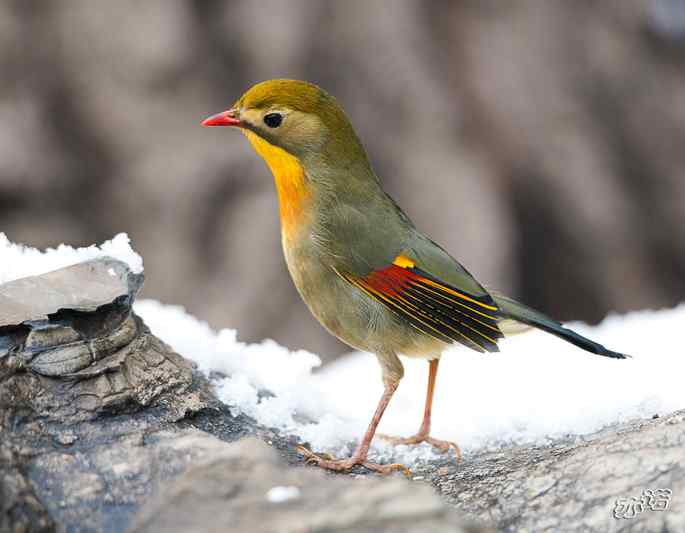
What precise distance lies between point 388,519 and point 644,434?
1326 mm

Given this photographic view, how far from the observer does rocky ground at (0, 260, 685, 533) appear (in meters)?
2.11

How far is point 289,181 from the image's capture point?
3779 mm

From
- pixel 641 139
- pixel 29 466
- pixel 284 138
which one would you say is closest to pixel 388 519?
pixel 29 466

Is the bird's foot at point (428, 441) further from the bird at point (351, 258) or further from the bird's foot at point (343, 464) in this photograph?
the bird's foot at point (343, 464)

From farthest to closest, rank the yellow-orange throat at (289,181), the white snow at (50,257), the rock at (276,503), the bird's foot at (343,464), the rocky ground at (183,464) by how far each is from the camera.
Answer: the yellow-orange throat at (289,181)
the white snow at (50,257)
the bird's foot at (343,464)
the rocky ground at (183,464)
the rock at (276,503)

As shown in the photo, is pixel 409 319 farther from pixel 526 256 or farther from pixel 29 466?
pixel 526 256

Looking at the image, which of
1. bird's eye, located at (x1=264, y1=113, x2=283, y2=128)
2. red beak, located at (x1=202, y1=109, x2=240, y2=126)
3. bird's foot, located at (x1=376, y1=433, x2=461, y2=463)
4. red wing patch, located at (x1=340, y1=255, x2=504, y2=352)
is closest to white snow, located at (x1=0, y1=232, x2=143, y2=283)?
red beak, located at (x1=202, y1=109, x2=240, y2=126)

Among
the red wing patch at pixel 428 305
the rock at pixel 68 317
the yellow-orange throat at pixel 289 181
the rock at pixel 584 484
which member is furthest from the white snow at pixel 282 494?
the yellow-orange throat at pixel 289 181

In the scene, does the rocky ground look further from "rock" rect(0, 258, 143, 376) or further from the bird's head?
the bird's head

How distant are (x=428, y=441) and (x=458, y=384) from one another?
0.88 metres

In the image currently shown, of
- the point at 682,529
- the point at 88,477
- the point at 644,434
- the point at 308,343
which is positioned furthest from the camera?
the point at 308,343

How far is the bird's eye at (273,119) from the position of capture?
143 inches

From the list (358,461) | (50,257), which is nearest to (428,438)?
(358,461)

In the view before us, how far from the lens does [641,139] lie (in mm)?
7020
